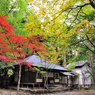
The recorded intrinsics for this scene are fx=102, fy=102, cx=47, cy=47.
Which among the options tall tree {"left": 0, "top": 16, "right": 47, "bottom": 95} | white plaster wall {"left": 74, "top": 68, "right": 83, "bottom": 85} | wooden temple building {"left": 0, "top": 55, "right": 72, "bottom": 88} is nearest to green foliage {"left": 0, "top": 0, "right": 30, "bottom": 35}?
tall tree {"left": 0, "top": 16, "right": 47, "bottom": 95}

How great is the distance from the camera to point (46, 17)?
5.52 metres

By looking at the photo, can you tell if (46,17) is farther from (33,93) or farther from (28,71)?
(28,71)

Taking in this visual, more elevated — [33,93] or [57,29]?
[57,29]

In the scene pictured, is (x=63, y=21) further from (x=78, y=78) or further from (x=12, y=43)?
(x=78, y=78)

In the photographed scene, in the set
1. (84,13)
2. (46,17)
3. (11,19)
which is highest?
(11,19)

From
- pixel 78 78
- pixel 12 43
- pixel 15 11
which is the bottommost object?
pixel 78 78

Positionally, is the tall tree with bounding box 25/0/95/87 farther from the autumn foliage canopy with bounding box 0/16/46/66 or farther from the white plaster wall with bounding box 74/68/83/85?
the white plaster wall with bounding box 74/68/83/85

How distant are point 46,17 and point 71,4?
57.0 inches

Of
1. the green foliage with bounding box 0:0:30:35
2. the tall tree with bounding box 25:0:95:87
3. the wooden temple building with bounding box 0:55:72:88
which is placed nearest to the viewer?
the tall tree with bounding box 25:0:95:87

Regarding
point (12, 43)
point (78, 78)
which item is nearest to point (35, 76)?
point (12, 43)

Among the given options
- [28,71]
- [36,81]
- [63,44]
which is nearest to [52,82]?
[36,81]

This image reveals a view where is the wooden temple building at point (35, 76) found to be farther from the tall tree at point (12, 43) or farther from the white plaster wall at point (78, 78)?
the white plaster wall at point (78, 78)

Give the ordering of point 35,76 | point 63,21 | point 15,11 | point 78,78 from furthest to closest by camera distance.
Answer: point 78,78, point 35,76, point 15,11, point 63,21

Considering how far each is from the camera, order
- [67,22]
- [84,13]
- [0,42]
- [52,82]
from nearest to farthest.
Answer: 1. [84,13]
2. [67,22]
3. [0,42]
4. [52,82]
